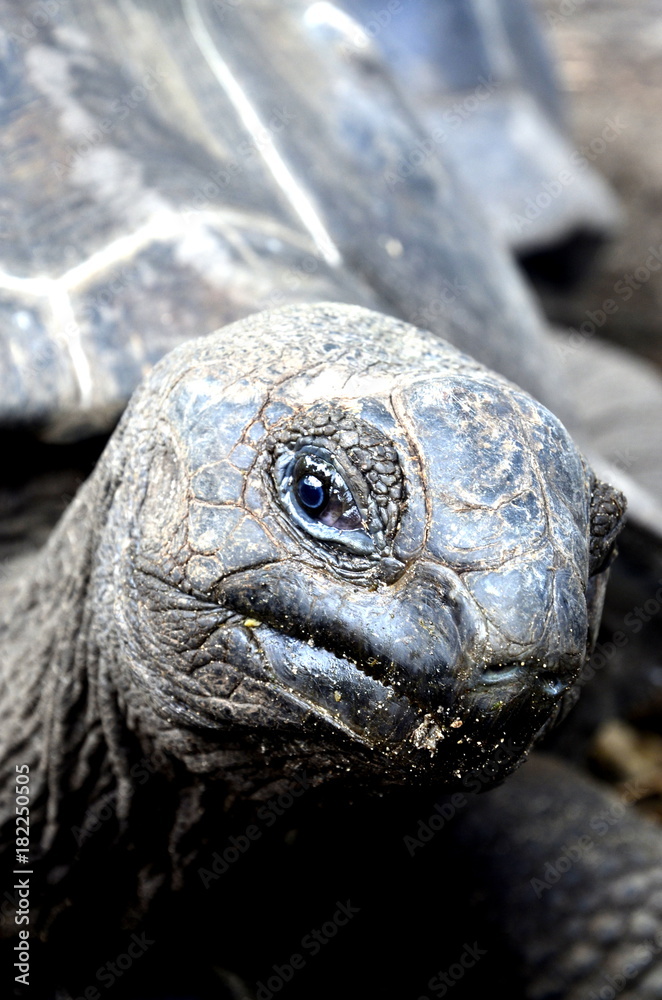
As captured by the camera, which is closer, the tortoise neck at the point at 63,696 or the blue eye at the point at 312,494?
the blue eye at the point at 312,494

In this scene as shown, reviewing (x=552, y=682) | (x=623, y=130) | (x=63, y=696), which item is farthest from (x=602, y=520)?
(x=623, y=130)

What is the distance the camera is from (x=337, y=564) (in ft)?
5.10

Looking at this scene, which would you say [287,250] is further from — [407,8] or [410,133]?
[407,8]

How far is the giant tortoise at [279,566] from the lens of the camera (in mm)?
1526

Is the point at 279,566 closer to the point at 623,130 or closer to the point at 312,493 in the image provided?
the point at 312,493

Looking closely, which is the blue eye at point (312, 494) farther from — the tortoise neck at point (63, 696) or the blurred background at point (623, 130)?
the blurred background at point (623, 130)

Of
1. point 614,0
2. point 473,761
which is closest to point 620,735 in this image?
point 473,761

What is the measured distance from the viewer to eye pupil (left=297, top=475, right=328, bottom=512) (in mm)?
1576

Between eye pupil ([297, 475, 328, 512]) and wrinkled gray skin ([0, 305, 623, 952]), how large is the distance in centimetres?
2

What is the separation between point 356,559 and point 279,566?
0.13 meters

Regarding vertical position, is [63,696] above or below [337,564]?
below

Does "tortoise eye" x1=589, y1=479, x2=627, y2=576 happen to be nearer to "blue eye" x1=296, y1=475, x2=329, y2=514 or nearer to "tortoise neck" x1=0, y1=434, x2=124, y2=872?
"blue eye" x1=296, y1=475, x2=329, y2=514

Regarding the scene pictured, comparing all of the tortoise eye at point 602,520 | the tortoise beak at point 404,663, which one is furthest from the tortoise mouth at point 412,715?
the tortoise eye at point 602,520

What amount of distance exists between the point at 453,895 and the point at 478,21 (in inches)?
170
